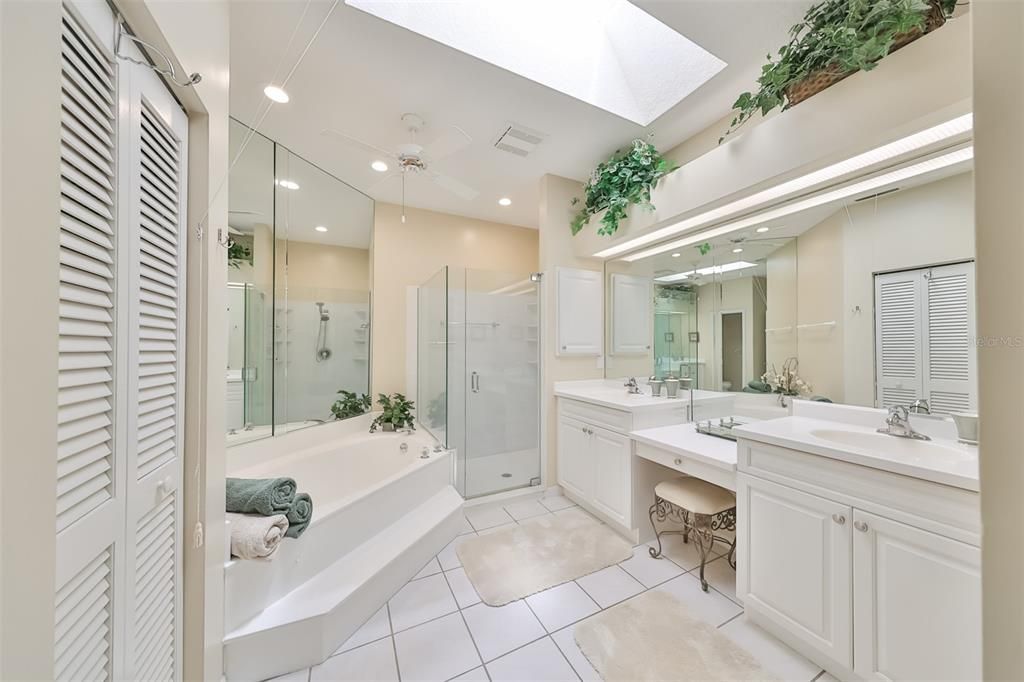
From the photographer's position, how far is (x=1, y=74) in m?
0.39

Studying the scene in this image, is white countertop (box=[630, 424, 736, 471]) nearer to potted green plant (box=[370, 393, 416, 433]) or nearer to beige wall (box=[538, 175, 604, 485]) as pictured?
beige wall (box=[538, 175, 604, 485])

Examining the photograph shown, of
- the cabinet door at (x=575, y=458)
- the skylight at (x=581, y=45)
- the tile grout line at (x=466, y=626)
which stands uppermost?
the skylight at (x=581, y=45)

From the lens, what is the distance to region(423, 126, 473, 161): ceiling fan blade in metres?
1.81

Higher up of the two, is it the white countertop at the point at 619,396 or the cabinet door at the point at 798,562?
the white countertop at the point at 619,396

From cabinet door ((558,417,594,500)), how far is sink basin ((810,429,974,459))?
4.54 ft

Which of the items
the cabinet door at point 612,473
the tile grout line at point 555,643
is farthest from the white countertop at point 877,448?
the tile grout line at point 555,643

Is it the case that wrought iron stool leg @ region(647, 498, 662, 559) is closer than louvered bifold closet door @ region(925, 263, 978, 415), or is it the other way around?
louvered bifold closet door @ region(925, 263, 978, 415)

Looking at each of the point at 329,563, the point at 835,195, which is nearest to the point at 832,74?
the point at 835,195

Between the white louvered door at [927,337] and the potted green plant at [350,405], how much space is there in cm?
353

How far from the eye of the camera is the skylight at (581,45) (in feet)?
5.35

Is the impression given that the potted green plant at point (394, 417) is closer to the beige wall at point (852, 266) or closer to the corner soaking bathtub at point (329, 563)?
the corner soaking bathtub at point (329, 563)

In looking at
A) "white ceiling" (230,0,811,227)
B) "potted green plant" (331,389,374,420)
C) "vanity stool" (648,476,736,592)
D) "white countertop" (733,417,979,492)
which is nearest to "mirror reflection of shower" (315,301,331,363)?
"potted green plant" (331,389,374,420)

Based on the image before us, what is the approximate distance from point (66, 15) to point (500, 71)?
1603 mm

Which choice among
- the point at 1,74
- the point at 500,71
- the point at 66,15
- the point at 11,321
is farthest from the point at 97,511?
the point at 500,71
